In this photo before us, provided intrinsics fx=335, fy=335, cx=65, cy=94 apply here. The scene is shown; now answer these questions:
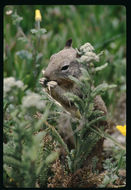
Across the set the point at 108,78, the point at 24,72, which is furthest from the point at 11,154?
the point at 108,78

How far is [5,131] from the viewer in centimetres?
147

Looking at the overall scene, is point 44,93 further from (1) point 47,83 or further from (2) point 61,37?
(2) point 61,37

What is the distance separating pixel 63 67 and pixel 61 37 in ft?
4.45

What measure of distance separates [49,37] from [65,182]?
5.89 feet

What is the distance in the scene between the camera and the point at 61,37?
3039 mm

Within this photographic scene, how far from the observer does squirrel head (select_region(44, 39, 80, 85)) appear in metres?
1.73

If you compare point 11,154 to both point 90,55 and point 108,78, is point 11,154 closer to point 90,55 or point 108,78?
point 90,55

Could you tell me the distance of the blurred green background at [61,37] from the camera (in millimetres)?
2325

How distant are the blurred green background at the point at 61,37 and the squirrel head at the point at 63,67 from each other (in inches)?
15.3

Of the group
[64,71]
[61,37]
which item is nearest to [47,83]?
[64,71]

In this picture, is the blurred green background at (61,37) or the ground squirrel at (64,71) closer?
the ground squirrel at (64,71)

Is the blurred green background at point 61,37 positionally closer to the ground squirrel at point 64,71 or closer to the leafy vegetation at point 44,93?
the leafy vegetation at point 44,93

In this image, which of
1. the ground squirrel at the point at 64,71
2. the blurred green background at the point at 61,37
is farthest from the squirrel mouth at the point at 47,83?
the blurred green background at the point at 61,37

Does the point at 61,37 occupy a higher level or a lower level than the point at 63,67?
higher
